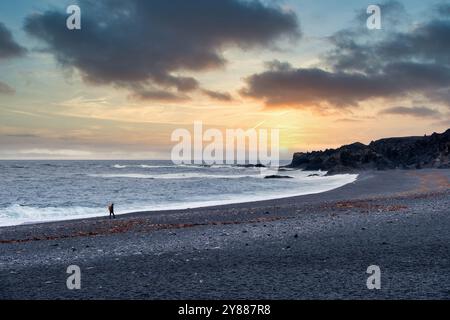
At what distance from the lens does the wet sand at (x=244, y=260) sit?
898 centimetres

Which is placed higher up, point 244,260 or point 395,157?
point 395,157

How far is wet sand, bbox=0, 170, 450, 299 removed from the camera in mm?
8977

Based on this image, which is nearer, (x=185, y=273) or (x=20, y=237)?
(x=185, y=273)

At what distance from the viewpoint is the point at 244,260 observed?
38.6ft

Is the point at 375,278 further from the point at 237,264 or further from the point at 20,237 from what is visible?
the point at 20,237

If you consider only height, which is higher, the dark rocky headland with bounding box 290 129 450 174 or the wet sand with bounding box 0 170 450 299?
the dark rocky headland with bounding box 290 129 450 174

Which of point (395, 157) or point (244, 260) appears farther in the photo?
point (395, 157)

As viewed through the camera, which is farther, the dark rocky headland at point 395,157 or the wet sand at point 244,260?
the dark rocky headland at point 395,157

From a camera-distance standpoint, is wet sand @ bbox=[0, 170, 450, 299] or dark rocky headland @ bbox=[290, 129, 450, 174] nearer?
wet sand @ bbox=[0, 170, 450, 299]

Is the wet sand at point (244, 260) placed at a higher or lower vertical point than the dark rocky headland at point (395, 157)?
lower

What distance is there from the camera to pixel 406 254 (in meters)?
11.7
